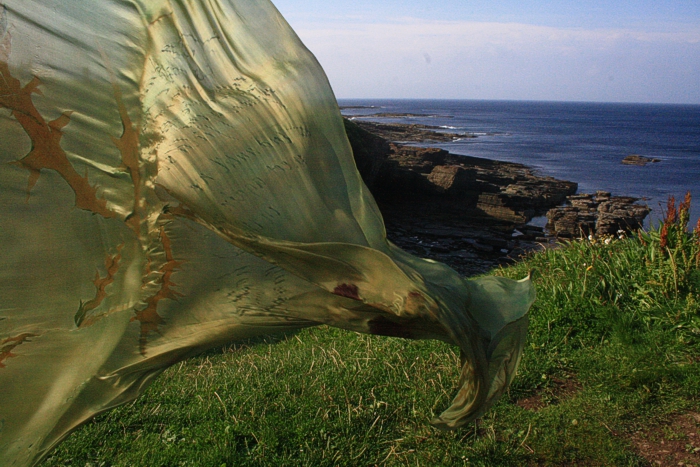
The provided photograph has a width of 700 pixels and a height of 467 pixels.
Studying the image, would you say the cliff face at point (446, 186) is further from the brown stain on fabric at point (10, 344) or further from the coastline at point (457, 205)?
the brown stain on fabric at point (10, 344)

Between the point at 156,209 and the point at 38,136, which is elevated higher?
the point at 38,136

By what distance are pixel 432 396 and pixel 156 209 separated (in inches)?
116

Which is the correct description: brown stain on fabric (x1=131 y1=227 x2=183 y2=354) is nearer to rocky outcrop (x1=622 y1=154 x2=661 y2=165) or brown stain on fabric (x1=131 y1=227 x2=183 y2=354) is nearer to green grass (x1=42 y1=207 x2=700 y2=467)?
green grass (x1=42 y1=207 x2=700 y2=467)

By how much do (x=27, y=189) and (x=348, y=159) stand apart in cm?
95

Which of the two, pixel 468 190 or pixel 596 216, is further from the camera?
pixel 468 190

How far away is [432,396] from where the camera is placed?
416 cm

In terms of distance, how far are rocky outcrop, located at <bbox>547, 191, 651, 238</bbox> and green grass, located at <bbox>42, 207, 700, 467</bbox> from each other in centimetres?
1275

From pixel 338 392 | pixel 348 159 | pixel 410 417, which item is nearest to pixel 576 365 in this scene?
pixel 410 417

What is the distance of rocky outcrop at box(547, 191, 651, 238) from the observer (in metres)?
18.5

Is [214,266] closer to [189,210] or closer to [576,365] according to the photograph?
[189,210]

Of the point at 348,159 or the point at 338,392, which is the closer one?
the point at 348,159

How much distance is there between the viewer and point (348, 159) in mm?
1966

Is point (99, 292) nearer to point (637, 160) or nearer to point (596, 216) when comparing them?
point (596, 216)

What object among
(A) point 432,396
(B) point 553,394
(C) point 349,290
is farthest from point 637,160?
(C) point 349,290
